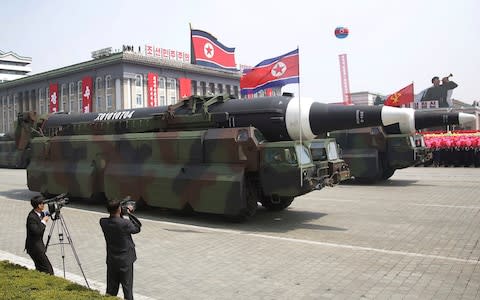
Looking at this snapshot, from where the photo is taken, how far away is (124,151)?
1188cm

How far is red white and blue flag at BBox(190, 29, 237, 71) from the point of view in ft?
76.8

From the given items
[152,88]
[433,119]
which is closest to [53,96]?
[152,88]

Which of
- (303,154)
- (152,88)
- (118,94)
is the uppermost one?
(152,88)

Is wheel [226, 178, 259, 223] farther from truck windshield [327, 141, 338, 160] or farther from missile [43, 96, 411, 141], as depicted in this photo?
truck windshield [327, 141, 338, 160]

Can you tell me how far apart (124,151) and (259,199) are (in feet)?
12.3

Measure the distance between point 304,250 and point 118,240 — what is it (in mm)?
3619

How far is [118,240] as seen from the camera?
4918 mm

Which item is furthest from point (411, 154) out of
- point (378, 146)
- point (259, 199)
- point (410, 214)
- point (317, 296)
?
point (317, 296)

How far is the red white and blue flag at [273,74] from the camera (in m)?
A: 10.9

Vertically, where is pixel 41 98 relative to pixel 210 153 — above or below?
above

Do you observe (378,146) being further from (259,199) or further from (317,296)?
(317,296)

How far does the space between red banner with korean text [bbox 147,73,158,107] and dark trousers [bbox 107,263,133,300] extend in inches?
1981

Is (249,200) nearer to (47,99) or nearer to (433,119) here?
(433,119)

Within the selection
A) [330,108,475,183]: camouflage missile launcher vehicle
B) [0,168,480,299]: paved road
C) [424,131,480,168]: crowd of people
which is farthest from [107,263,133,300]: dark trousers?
[424,131,480,168]: crowd of people
